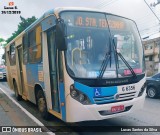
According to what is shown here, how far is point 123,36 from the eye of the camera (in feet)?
19.5

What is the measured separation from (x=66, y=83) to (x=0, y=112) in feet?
13.6

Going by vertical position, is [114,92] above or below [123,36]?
below

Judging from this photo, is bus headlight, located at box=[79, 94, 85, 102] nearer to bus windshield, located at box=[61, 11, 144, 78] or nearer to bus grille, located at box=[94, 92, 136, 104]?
bus grille, located at box=[94, 92, 136, 104]

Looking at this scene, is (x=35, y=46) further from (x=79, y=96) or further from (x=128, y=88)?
(x=128, y=88)

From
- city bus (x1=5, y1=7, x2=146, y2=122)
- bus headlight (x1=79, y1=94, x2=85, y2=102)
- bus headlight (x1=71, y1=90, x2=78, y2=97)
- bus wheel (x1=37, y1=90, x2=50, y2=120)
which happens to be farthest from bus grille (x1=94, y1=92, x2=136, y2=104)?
bus wheel (x1=37, y1=90, x2=50, y2=120)

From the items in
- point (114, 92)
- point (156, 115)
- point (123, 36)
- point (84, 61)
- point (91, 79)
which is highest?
point (123, 36)

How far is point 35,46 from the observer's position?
733 cm

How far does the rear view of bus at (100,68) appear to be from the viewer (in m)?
5.07

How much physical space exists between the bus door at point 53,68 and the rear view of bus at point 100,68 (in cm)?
71

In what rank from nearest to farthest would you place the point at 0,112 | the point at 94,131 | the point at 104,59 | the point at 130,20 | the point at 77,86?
the point at 77,86, the point at 104,59, the point at 94,131, the point at 130,20, the point at 0,112

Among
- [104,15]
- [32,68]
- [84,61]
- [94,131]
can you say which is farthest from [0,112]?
[104,15]

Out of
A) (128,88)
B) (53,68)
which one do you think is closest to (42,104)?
(53,68)

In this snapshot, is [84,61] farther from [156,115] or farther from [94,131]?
[156,115]

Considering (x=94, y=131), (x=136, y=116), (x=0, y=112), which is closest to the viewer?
(x=94, y=131)
